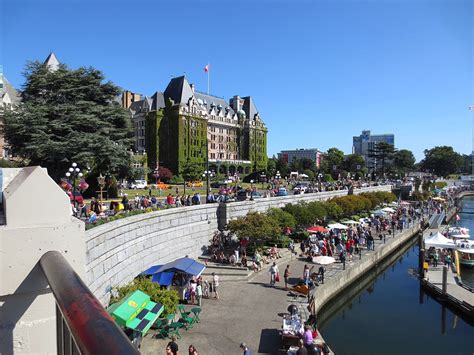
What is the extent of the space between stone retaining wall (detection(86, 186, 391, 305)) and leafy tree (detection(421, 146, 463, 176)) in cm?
16000

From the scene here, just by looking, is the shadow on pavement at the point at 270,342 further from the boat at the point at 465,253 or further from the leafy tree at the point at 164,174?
the leafy tree at the point at 164,174

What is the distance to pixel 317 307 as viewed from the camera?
20938mm

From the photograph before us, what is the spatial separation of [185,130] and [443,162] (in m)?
133

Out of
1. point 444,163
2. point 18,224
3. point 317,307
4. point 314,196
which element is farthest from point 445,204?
point 444,163

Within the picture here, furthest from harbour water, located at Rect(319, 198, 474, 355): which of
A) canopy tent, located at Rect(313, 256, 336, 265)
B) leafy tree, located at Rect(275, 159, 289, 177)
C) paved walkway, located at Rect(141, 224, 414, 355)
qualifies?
leafy tree, located at Rect(275, 159, 289, 177)

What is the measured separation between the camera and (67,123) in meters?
28.9

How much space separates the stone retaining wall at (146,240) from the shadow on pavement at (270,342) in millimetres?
6738

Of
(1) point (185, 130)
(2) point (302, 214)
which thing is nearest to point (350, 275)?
(2) point (302, 214)

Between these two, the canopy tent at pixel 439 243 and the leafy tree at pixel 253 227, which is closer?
the leafy tree at pixel 253 227

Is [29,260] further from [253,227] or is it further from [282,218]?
[282,218]

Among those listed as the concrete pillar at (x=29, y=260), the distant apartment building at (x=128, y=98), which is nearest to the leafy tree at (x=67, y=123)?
the concrete pillar at (x=29, y=260)

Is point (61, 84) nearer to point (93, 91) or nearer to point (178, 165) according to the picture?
point (93, 91)

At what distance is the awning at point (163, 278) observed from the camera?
17.9 meters

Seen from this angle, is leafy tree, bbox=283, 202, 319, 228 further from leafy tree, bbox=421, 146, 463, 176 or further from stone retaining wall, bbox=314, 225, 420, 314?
leafy tree, bbox=421, 146, 463, 176
